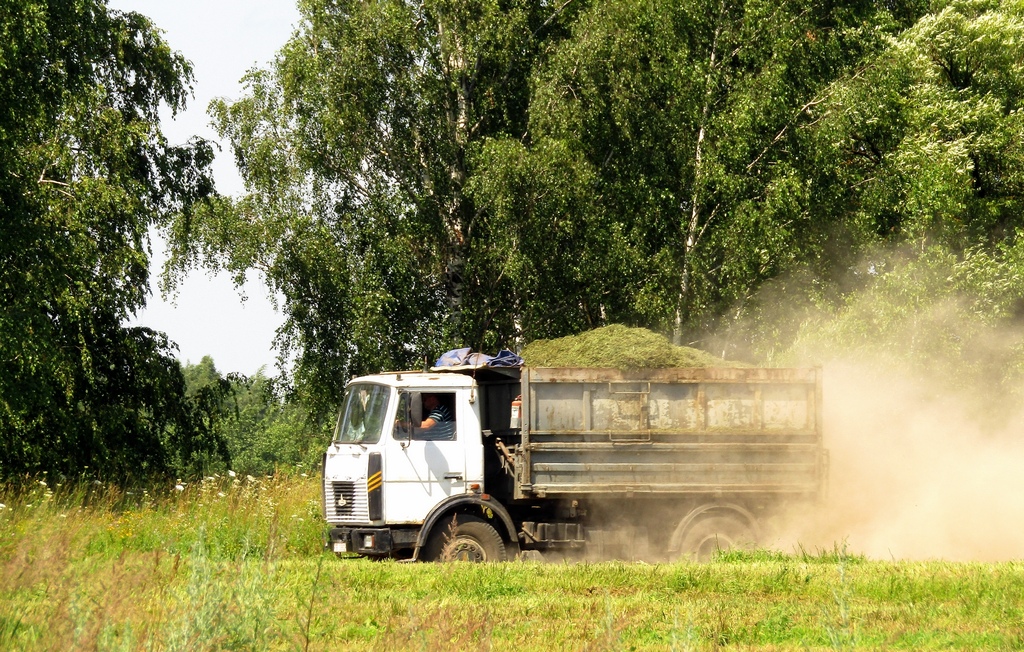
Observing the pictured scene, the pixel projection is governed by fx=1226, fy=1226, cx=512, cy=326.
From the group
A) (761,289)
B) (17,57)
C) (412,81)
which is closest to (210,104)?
(412,81)

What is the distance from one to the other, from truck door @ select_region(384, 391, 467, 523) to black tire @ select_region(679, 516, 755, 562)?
2.87 m

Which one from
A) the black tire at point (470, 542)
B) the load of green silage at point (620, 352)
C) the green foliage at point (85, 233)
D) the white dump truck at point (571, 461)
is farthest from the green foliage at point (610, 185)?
the black tire at point (470, 542)

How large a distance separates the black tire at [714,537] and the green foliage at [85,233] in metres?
10.7

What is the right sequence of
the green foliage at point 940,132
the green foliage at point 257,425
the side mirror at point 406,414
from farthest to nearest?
the green foliage at point 257,425
the green foliage at point 940,132
the side mirror at point 406,414

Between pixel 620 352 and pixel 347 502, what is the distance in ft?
12.5

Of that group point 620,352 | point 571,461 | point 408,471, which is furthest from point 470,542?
point 620,352

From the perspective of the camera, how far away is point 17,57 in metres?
21.0

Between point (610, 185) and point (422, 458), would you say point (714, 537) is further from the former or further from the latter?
point (610, 185)

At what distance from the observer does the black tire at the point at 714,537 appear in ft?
49.5

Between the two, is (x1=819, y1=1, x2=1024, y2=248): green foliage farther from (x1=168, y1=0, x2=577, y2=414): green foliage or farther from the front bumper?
the front bumper

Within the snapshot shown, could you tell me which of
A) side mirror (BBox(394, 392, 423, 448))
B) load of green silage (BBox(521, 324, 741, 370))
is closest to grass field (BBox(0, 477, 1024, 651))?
side mirror (BBox(394, 392, 423, 448))

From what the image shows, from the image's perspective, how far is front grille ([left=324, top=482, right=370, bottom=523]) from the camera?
1473cm

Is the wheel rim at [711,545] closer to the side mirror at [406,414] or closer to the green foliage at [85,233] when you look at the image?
the side mirror at [406,414]

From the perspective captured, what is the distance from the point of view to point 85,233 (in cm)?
2438
